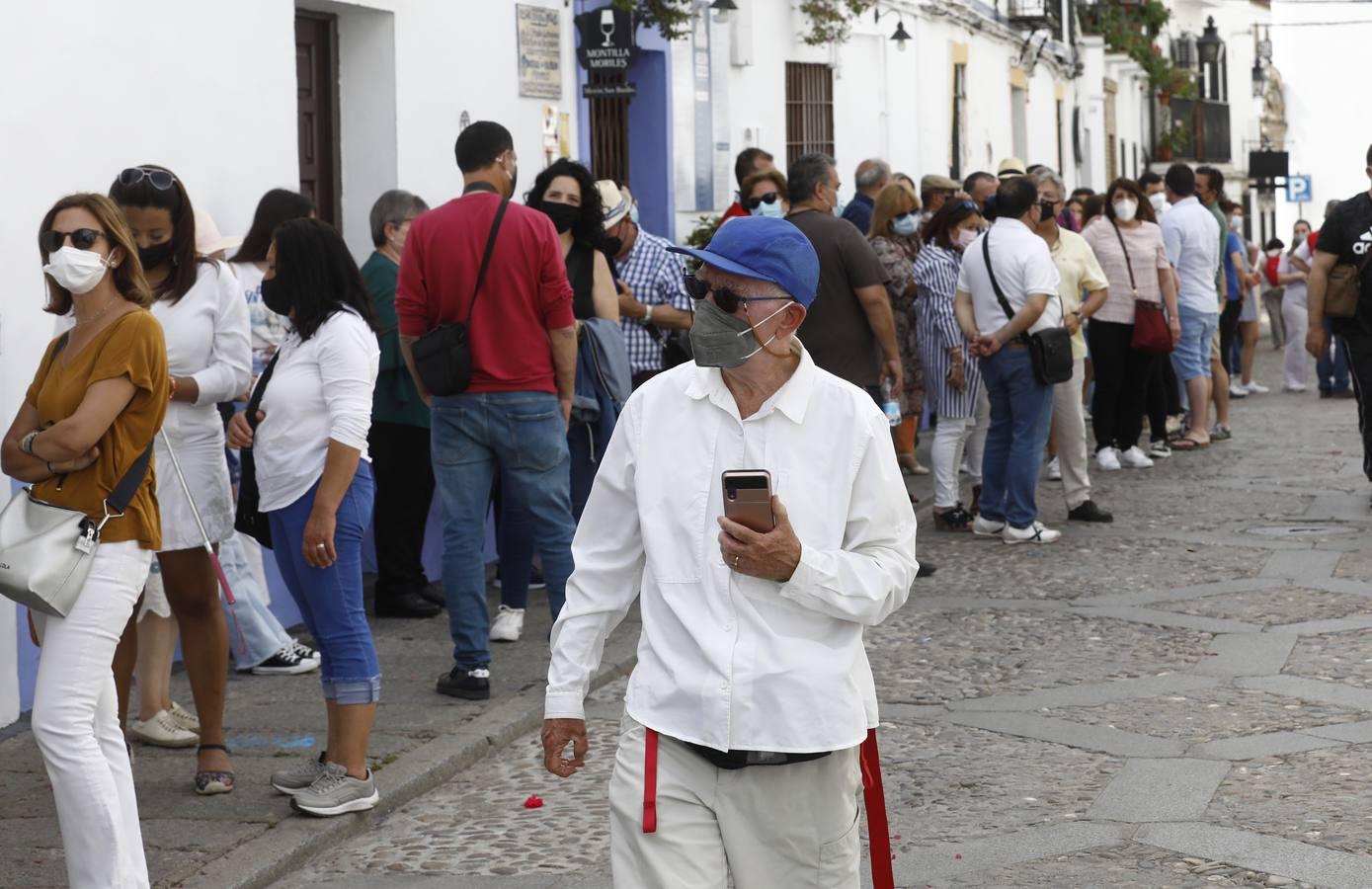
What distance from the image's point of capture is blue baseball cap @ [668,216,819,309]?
139 inches

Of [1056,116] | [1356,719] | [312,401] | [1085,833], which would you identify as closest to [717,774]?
[1085,833]

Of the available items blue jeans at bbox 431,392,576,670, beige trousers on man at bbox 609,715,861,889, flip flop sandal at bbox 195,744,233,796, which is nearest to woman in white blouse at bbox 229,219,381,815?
flip flop sandal at bbox 195,744,233,796

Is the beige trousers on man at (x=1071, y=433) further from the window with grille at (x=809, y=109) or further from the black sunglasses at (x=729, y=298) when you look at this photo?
the black sunglasses at (x=729, y=298)

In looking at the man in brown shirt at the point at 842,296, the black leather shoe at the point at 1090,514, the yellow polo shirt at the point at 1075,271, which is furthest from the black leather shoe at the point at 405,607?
the yellow polo shirt at the point at 1075,271

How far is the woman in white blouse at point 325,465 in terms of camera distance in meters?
5.85

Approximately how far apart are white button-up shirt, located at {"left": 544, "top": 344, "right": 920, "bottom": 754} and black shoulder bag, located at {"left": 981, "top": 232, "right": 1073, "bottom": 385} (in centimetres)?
710

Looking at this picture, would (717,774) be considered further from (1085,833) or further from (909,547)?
(1085,833)

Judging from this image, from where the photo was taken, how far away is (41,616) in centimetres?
490

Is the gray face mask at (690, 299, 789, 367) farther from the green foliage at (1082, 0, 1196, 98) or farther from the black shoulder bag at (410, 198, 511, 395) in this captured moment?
the green foliage at (1082, 0, 1196, 98)

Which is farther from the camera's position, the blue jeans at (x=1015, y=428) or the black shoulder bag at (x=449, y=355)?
the blue jeans at (x=1015, y=428)

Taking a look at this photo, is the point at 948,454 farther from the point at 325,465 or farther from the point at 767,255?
the point at 767,255

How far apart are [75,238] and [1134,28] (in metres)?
31.8

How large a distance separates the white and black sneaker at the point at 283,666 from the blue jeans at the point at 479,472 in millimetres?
907

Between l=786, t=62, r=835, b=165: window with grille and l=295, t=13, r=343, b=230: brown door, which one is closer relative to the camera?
l=295, t=13, r=343, b=230: brown door
